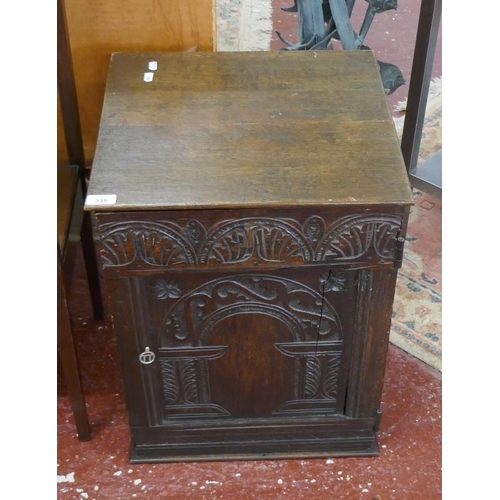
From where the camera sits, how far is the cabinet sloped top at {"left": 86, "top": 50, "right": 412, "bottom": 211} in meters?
1.24

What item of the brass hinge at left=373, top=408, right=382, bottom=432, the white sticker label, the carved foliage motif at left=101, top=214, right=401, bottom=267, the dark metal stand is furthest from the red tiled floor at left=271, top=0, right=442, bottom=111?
the white sticker label

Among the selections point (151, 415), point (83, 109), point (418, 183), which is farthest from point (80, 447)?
point (418, 183)

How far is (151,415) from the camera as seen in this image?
1.57 m

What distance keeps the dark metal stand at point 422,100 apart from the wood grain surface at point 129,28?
50 centimetres

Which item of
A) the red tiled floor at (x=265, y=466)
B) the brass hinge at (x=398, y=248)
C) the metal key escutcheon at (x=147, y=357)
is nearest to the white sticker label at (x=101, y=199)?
the metal key escutcheon at (x=147, y=357)

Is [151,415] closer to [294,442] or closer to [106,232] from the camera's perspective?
[294,442]

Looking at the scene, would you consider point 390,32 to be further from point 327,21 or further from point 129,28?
point 129,28

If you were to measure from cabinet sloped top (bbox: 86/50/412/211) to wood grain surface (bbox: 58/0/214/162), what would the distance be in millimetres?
122

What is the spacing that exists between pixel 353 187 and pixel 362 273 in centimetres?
17

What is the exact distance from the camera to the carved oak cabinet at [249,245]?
1.25 metres

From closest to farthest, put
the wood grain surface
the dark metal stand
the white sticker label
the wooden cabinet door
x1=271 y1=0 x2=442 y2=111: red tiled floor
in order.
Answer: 1. the white sticker label
2. the wooden cabinet door
3. the wood grain surface
4. the dark metal stand
5. x1=271 y1=0 x2=442 y2=111: red tiled floor

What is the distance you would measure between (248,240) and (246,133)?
214mm

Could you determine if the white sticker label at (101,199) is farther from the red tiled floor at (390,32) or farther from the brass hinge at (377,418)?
the red tiled floor at (390,32)

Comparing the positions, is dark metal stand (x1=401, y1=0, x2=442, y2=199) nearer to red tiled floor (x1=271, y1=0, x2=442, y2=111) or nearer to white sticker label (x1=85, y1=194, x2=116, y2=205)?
red tiled floor (x1=271, y1=0, x2=442, y2=111)
